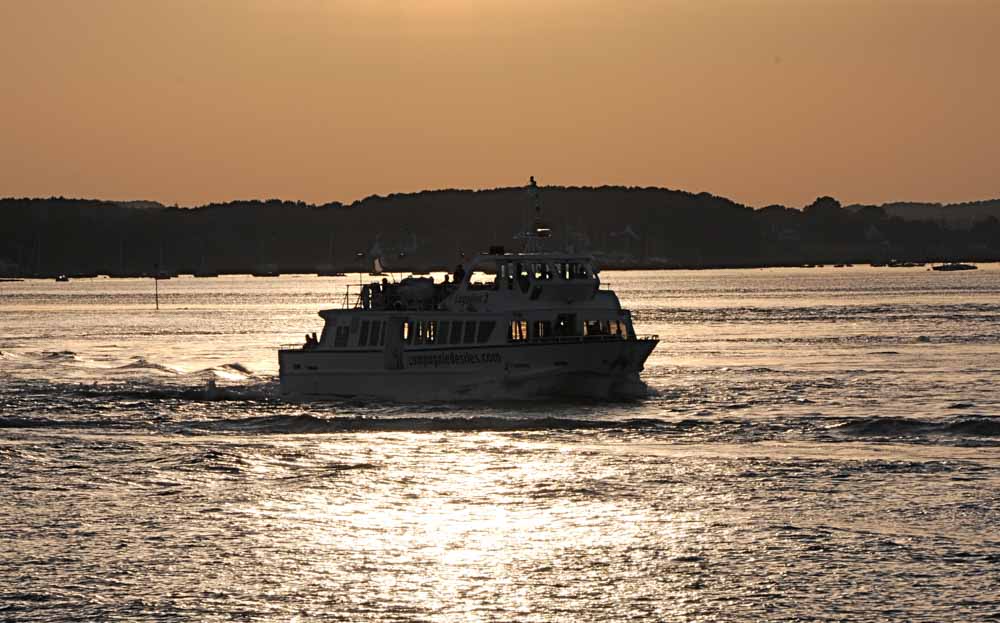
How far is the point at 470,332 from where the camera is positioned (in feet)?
172

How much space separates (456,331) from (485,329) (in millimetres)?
1303

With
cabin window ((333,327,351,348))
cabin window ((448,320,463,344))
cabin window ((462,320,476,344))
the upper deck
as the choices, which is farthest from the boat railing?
cabin window ((333,327,351,348))

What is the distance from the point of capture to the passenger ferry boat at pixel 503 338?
5181cm

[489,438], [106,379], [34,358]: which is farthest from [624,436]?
[34,358]

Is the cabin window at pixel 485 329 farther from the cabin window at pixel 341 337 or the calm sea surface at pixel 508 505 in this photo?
the cabin window at pixel 341 337

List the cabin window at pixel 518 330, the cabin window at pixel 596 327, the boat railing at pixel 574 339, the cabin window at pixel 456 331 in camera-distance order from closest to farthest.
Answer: the boat railing at pixel 574 339
the cabin window at pixel 518 330
the cabin window at pixel 596 327
the cabin window at pixel 456 331

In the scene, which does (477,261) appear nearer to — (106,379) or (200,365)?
(106,379)

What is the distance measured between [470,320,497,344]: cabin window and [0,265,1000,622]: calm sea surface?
244 cm

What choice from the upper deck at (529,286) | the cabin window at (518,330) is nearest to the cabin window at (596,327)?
the upper deck at (529,286)

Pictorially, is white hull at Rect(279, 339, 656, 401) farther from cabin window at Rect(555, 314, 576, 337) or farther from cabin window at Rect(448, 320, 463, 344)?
cabin window at Rect(555, 314, 576, 337)

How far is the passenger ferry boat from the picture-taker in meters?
51.8

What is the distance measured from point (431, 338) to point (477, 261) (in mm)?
3322

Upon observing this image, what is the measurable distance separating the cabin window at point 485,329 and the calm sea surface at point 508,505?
244cm

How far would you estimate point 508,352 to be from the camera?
51.9 metres
